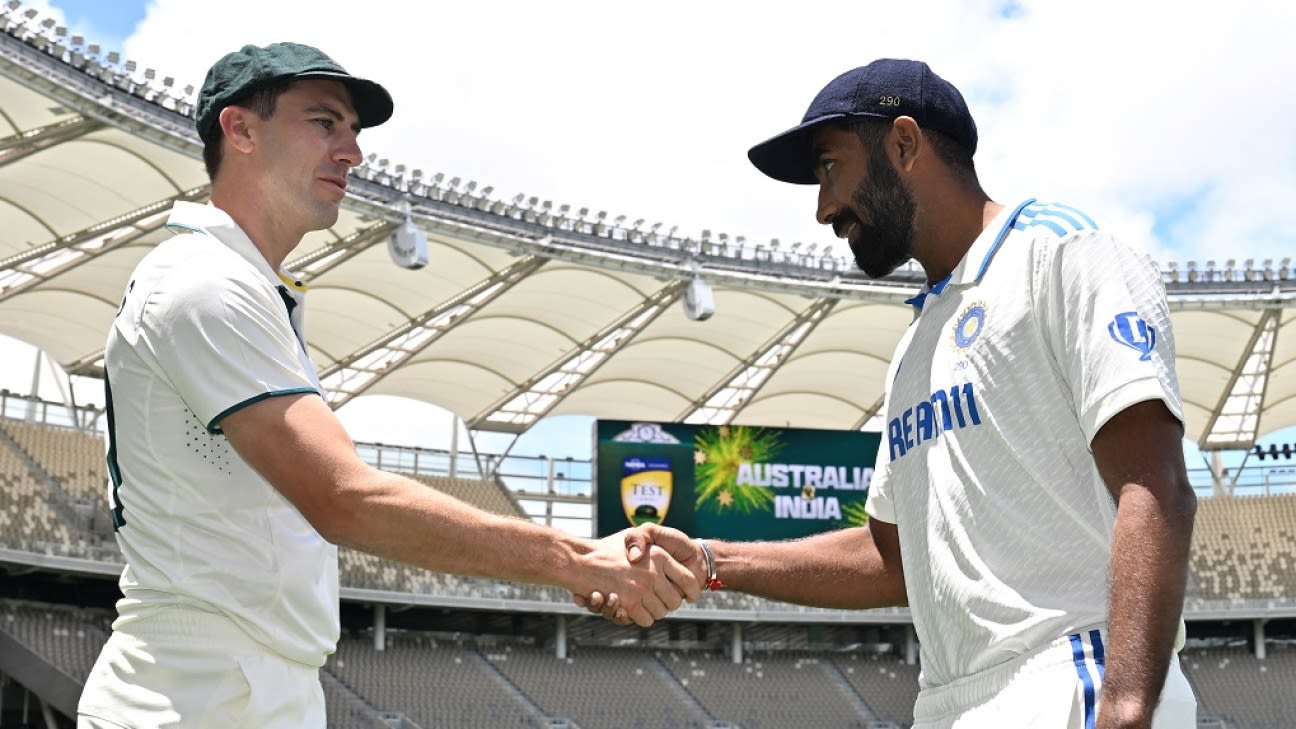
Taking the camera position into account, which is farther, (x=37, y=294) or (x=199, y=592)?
(x=37, y=294)

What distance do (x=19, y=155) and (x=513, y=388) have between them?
16213 mm

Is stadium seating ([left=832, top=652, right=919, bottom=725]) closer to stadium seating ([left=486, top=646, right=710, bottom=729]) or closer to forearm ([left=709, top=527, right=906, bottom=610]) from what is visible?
stadium seating ([left=486, top=646, right=710, bottom=729])

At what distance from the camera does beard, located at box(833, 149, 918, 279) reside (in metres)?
3.43

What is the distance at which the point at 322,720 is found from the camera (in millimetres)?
3230

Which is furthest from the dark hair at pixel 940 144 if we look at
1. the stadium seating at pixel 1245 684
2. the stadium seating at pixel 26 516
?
the stadium seating at pixel 1245 684

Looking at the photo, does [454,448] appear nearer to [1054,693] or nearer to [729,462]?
[729,462]

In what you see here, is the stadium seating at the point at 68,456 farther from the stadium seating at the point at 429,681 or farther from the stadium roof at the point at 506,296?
the stadium seating at the point at 429,681

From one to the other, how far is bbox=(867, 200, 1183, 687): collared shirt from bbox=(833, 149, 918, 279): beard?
24 centimetres

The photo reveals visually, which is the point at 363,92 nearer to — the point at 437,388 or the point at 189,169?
the point at 189,169

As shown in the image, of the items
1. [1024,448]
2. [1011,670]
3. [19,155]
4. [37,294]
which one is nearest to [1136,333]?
[1024,448]

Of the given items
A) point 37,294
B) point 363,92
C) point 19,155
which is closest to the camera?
point 363,92

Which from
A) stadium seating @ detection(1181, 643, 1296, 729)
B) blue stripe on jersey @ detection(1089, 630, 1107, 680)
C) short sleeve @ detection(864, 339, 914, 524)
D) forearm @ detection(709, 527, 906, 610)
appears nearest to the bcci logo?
blue stripe on jersey @ detection(1089, 630, 1107, 680)

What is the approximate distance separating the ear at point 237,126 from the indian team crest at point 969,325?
189 cm

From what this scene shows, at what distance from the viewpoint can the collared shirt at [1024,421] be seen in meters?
2.77
